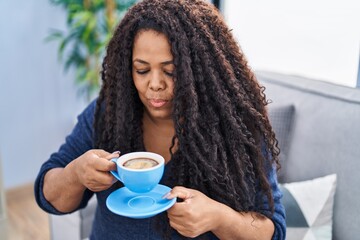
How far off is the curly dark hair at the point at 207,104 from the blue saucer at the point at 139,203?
132mm

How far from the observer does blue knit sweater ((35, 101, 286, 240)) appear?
911 mm

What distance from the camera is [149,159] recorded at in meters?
0.78

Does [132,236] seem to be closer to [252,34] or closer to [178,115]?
[178,115]

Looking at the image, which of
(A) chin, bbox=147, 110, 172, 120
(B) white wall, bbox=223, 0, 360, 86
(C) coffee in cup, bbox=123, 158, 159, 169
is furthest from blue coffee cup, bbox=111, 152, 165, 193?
(B) white wall, bbox=223, 0, 360, 86

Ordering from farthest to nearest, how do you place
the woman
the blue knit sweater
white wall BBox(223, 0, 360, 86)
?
white wall BBox(223, 0, 360, 86)
the blue knit sweater
the woman

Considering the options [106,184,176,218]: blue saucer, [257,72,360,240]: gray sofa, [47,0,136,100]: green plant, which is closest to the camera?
[106,184,176,218]: blue saucer

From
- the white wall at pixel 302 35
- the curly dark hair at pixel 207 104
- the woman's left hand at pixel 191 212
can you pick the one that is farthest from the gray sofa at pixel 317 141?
the woman's left hand at pixel 191 212

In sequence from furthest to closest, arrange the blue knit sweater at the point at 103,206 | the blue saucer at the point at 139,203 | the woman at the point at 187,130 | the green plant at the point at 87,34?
the green plant at the point at 87,34, the blue knit sweater at the point at 103,206, the woman at the point at 187,130, the blue saucer at the point at 139,203

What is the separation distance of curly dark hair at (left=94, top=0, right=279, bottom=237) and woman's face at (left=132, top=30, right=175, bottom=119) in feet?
0.05

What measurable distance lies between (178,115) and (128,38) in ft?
0.68

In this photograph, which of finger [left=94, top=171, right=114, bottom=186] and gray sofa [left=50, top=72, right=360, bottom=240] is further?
gray sofa [left=50, top=72, right=360, bottom=240]

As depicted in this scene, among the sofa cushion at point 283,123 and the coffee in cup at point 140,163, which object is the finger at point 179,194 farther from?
the sofa cushion at point 283,123

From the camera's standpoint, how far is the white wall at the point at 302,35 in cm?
161

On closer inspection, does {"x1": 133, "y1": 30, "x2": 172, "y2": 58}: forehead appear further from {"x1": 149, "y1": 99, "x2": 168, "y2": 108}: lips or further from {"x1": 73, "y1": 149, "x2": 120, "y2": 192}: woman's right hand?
{"x1": 73, "y1": 149, "x2": 120, "y2": 192}: woman's right hand
